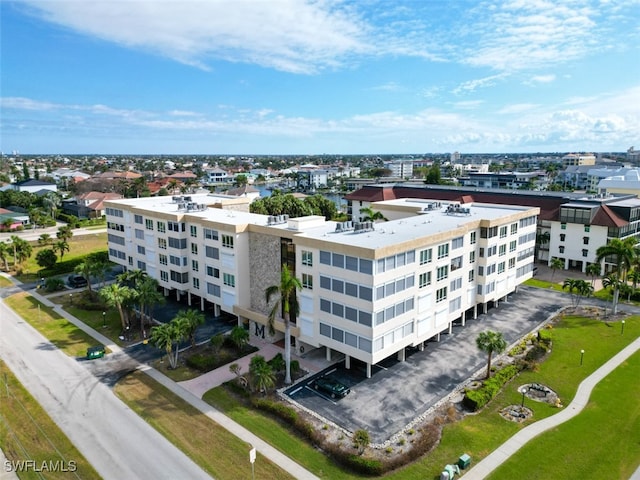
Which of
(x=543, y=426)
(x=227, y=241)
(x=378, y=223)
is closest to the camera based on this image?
(x=543, y=426)

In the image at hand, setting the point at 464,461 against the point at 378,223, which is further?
the point at 378,223

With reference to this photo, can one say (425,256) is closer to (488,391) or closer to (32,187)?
(488,391)

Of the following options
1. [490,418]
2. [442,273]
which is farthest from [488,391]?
[442,273]

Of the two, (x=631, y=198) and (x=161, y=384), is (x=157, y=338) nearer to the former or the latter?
(x=161, y=384)

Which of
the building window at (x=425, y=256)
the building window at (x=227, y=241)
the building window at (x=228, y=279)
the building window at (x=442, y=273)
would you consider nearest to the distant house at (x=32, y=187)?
the building window at (x=228, y=279)

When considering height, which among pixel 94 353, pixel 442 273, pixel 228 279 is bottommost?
pixel 94 353

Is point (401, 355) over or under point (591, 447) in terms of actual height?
over

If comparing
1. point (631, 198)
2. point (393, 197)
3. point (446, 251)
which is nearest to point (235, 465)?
point (446, 251)
